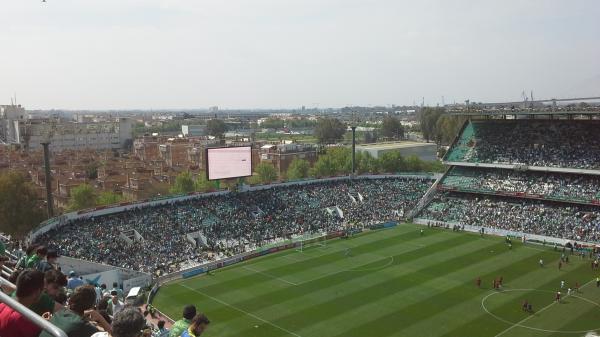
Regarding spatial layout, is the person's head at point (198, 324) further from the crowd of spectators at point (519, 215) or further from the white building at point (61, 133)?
the white building at point (61, 133)

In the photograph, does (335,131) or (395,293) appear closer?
(395,293)

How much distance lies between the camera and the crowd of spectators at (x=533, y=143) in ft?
178

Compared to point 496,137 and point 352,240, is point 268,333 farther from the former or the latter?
point 496,137

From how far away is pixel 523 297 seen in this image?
33219 mm

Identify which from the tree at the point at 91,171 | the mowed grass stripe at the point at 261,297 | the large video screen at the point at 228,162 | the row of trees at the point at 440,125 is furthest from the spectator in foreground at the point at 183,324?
the row of trees at the point at 440,125

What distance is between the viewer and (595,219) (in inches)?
1880

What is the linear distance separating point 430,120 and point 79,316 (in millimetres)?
132457

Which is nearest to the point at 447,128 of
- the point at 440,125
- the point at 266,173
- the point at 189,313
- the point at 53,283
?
the point at 440,125

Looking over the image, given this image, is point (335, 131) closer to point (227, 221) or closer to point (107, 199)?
point (107, 199)

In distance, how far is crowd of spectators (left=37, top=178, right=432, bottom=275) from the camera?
39812 millimetres

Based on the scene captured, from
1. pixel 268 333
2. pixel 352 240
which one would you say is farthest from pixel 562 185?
pixel 268 333

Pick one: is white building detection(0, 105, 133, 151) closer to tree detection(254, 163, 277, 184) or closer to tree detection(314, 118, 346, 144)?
tree detection(314, 118, 346, 144)

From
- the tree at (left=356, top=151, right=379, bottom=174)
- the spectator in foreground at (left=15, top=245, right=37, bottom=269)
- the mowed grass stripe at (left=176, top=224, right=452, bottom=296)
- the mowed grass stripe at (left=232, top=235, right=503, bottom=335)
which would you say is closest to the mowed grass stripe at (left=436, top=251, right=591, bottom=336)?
the mowed grass stripe at (left=232, top=235, right=503, bottom=335)

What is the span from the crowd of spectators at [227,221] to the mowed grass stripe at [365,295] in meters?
13.3
